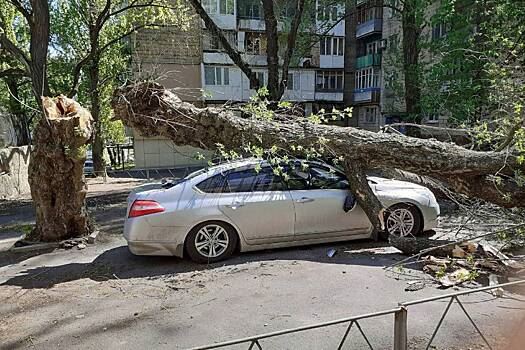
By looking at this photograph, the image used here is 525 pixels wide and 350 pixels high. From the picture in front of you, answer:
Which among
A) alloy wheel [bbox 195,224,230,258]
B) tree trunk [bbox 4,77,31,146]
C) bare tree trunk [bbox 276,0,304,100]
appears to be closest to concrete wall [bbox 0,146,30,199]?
tree trunk [bbox 4,77,31,146]

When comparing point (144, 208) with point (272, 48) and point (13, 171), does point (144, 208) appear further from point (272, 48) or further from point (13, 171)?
point (13, 171)

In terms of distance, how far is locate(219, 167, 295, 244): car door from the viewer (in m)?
6.06

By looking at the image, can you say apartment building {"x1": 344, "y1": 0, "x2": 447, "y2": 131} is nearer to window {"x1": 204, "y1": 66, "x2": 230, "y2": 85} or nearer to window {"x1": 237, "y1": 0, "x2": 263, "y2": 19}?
window {"x1": 237, "y1": 0, "x2": 263, "y2": 19}

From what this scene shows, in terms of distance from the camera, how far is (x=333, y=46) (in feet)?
113

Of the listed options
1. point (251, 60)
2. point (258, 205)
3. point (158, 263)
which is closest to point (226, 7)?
point (251, 60)

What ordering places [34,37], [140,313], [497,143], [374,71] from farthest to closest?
[374,71], [34,37], [497,143], [140,313]

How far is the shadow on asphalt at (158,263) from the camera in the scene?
5660 millimetres

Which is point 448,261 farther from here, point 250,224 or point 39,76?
point 39,76

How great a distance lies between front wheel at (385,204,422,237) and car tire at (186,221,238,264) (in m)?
2.59

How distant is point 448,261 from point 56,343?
4.47 metres

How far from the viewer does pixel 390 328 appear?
377 centimetres

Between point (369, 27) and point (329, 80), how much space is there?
5277 mm

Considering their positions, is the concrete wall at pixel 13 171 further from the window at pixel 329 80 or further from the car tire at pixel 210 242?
the window at pixel 329 80

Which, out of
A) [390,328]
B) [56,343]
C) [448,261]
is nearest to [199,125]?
[56,343]
